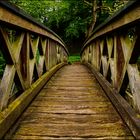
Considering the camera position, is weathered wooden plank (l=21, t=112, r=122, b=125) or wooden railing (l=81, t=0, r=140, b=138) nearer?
wooden railing (l=81, t=0, r=140, b=138)

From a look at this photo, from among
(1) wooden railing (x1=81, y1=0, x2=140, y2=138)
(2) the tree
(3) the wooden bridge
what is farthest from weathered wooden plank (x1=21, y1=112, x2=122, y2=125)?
(2) the tree

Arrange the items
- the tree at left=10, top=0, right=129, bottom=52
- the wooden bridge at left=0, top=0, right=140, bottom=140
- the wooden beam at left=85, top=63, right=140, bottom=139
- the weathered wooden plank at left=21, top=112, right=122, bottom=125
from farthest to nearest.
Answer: the tree at left=10, top=0, right=129, bottom=52 < the weathered wooden plank at left=21, top=112, right=122, bottom=125 < the wooden bridge at left=0, top=0, right=140, bottom=140 < the wooden beam at left=85, top=63, right=140, bottom=139

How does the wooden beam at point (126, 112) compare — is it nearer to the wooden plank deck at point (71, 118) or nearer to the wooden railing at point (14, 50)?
the wooden plank deck at point (71, 118)

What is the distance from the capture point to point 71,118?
3.19 metres

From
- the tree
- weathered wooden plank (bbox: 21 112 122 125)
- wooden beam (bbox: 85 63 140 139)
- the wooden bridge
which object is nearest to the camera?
wooden beam (bbox: 85 63 140 139)

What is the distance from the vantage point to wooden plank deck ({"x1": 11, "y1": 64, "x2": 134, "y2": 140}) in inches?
106

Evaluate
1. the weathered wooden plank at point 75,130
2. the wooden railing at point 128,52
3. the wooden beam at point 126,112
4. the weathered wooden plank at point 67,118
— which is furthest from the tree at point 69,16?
the weathered wooden plank at point 75,130

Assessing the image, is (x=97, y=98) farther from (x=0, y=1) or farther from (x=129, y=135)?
(x=0, y=1)

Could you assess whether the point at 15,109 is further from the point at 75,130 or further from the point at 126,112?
the point at 126,112

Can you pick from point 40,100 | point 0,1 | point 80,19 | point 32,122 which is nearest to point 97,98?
point 40,100

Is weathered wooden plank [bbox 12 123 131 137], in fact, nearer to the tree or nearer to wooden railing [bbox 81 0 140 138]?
wooden railing [bbox 81 0 140 138]

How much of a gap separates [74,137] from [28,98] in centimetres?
123

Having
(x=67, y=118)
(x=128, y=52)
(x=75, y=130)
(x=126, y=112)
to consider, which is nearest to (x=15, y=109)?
(x=67, y=118)

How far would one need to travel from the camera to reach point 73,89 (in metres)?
4.98
